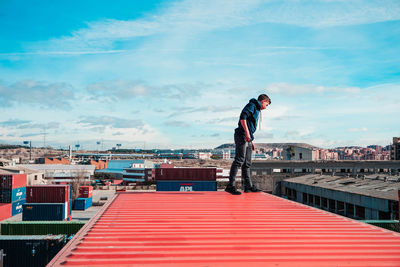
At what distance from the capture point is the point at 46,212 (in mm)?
32562

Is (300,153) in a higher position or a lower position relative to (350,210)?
higher

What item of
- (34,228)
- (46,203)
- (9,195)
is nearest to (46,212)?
(46,203)

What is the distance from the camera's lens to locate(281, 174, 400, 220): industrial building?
22844 millimetres

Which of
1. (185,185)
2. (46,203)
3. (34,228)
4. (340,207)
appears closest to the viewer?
(34,228)

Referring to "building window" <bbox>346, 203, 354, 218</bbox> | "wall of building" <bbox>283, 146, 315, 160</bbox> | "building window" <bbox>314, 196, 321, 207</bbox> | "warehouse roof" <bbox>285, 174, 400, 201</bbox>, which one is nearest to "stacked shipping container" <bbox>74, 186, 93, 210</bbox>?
"warehouse roof" <bbox>285, 174, 400, 201</bbox>

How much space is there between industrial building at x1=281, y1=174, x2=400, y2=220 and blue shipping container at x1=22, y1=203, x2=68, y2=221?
1048 inches

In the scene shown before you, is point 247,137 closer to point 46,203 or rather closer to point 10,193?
point 46,203

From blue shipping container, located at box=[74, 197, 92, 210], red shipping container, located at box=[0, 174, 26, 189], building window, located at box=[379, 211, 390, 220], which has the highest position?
red shipping container, located at box=[0, 174, 26, 189]

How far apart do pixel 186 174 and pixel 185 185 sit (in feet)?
4.48

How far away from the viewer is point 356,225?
15.1 feet

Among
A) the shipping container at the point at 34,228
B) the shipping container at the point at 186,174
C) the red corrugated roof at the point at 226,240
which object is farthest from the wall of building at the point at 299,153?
the red corrugated roof at the point at 226,240

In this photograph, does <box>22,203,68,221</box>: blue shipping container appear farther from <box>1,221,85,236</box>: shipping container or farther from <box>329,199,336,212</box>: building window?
<box>329,199,336,212</box>: building window

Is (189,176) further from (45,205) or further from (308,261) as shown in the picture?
(308,261)

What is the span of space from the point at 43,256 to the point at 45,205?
18136 millimetres
